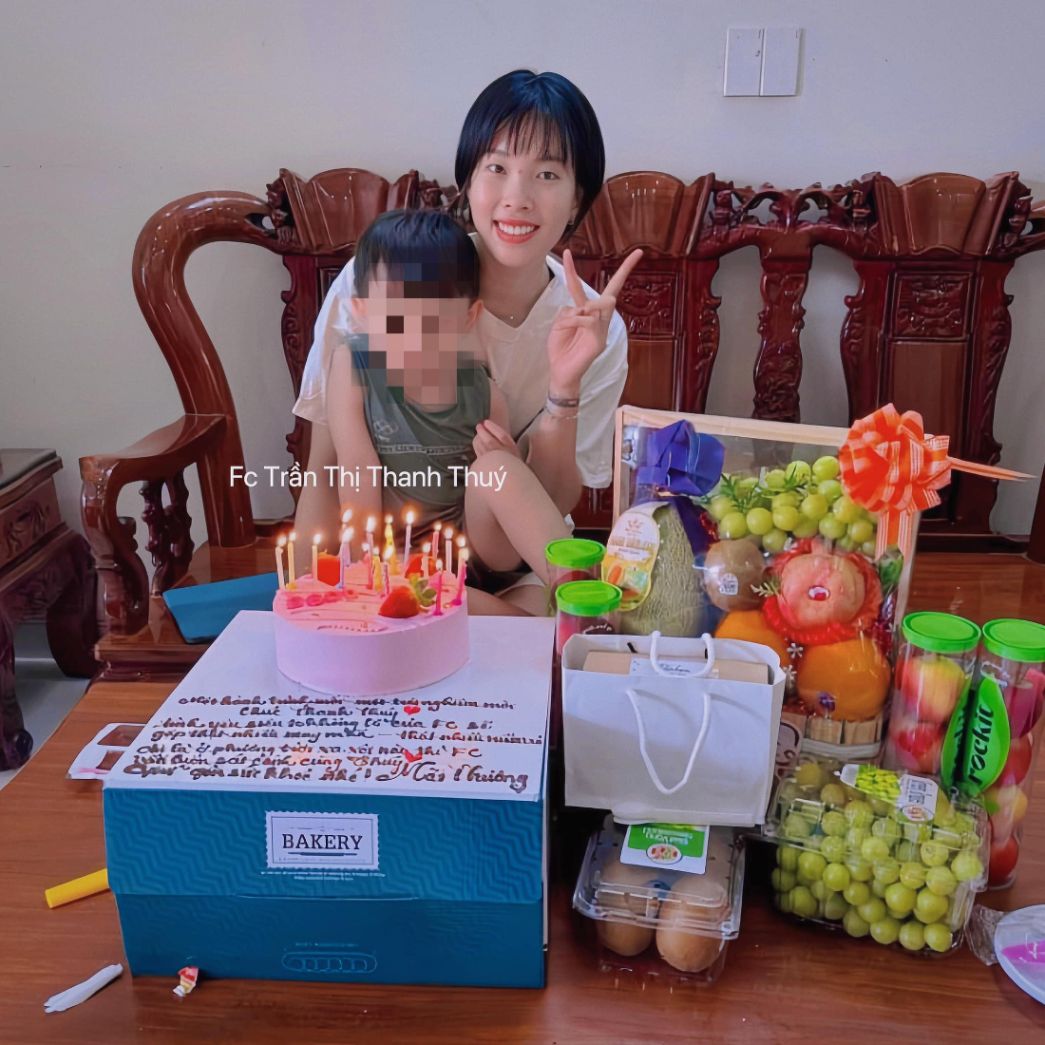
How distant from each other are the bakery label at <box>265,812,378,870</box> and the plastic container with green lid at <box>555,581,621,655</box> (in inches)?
9.4

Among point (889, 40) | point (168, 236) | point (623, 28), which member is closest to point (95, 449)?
point (168, 236)

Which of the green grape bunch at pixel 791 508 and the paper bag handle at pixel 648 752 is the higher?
the green grape bunch at pixel 791 508

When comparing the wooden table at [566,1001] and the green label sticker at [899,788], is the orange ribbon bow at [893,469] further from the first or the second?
the wooden table at [566,1001]

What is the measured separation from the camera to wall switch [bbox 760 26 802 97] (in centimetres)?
156

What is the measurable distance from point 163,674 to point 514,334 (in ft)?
2.21

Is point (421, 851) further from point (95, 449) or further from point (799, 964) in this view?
point (95, 449)

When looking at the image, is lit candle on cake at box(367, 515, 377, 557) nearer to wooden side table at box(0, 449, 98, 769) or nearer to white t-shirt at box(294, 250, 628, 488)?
white t-shirt at box(294, 250, 628, 488)

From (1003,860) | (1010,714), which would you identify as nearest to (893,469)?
(1010,714)

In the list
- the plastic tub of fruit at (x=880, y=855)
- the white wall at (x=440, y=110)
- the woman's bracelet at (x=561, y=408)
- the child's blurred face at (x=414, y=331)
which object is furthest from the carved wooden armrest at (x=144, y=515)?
the plastic tub of fruit at (x=880, y=855)

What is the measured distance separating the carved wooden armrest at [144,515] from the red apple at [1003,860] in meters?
1.05

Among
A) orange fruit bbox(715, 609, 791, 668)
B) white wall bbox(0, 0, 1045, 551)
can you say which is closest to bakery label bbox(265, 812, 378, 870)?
orange fruit bbox(715, 609, 791, 668)

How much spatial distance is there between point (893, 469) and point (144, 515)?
1.03 metres

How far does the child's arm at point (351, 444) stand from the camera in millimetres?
1058

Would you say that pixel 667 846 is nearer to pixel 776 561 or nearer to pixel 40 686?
pixel 776 561
